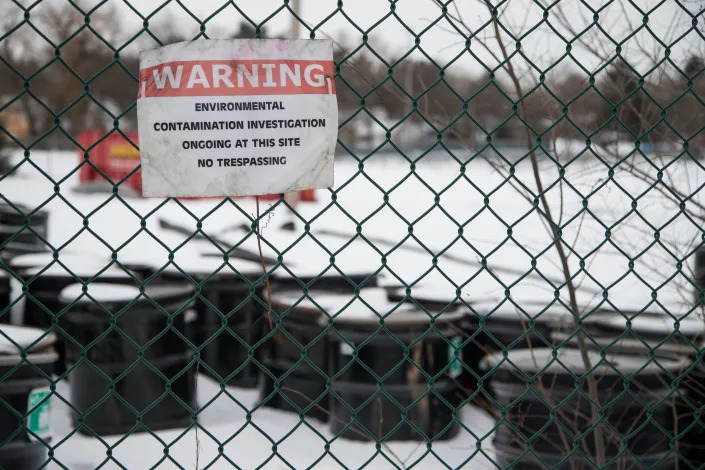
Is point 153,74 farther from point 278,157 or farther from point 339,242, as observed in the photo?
point 339,242

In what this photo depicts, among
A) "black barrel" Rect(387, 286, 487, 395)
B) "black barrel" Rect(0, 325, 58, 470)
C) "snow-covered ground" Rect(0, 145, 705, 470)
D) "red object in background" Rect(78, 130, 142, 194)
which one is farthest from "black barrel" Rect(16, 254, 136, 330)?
"red object in background" Rect(78, 130, 142, 194)

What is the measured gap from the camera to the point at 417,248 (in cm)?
1198

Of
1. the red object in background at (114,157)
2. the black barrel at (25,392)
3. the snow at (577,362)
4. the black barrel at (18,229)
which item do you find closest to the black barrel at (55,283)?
the black barrel at (18,229)

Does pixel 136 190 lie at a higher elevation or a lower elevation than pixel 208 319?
higher

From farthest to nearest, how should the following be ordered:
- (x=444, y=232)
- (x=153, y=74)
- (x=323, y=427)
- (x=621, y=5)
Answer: (x=444, y=232)
(x=323, y=427)
(x=621, y=5)
(x=153, y=74)

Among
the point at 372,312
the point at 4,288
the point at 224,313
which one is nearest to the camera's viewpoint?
the point at 372,312

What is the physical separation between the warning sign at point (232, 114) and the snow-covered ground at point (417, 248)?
126 millimetres

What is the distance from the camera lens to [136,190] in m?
23.0

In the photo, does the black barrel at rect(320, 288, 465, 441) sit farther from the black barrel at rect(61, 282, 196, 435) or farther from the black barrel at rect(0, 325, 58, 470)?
the black barrel at rect(0, 325, 58, 470)

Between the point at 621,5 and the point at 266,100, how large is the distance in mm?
1442

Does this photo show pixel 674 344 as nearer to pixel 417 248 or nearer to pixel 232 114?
pixel 232 114

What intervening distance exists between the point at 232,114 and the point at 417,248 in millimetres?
10090

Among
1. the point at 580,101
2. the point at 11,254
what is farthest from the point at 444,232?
the point at 580,101

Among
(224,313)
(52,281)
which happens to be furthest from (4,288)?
(224,313)
